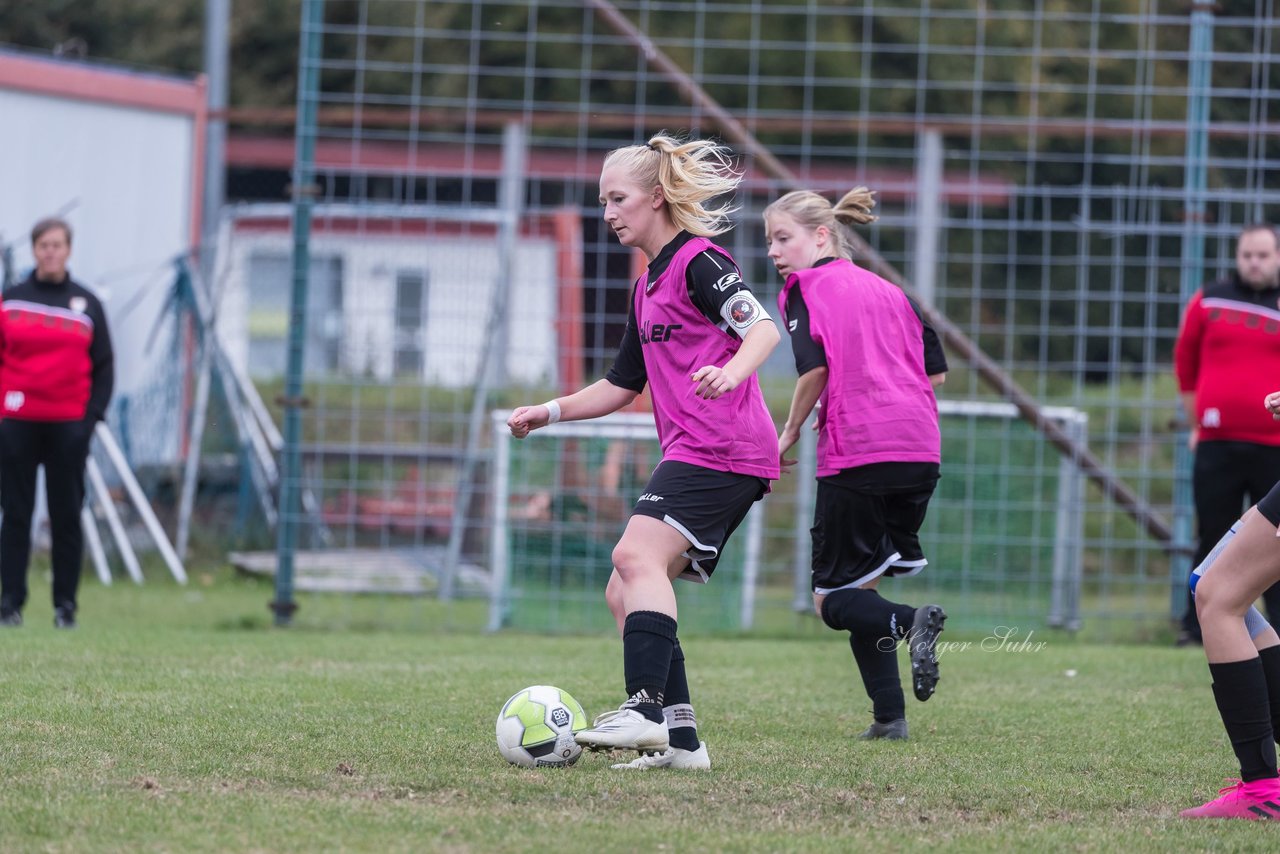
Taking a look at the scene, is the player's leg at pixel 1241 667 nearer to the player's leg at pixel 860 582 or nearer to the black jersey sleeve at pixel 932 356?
the player's leg at pixel 860 582

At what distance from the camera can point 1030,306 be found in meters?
15.6

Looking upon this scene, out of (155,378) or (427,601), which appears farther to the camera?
(155,378)

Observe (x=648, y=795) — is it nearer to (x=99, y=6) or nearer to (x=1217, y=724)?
(x=1217, y=724)

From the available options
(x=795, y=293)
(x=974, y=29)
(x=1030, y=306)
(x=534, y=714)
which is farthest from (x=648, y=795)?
(x=974, y=29)

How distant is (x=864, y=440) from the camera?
5.20 meters

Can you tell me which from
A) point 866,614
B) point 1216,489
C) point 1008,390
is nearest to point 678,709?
point 866,614

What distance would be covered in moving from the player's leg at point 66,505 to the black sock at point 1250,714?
240 inches

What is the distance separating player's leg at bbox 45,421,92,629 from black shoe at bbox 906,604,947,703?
4978mm

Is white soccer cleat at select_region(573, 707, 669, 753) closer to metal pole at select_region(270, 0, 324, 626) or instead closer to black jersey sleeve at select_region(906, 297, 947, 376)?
black jersey sleeve at select_region(906, 297, 947, 376)

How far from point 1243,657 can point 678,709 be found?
1.49 metres

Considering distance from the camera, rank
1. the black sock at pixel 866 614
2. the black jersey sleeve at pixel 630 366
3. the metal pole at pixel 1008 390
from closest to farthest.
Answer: the black jersey sleeve at pixel 630 366, the black sock at pixel 866 614, the metal pole at pixel 1008 390

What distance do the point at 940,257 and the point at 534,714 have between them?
24.0ft

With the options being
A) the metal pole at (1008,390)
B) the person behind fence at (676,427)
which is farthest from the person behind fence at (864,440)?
the metal pole at (1008,390)

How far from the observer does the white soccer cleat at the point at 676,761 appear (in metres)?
4.40
